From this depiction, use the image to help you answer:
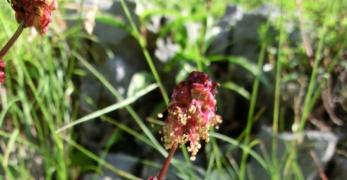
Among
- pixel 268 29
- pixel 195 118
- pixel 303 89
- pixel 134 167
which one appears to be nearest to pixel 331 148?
pixel 303 89

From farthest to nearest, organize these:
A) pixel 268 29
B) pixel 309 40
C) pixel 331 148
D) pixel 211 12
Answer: pixel 211 12, pixel 268 29, pixel 309 40, pixel 331 148

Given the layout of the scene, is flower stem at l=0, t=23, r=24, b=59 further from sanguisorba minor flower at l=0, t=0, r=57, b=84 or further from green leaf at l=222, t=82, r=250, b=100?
green leaf at l=222, t=82, r=250, b=100

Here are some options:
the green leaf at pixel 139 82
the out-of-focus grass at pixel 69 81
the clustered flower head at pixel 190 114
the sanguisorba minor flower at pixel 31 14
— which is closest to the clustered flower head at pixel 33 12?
the sanguisorba minor flower at pixel 31 14

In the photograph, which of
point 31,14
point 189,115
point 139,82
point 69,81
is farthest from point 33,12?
point 139,82

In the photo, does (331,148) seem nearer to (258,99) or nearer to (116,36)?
(258,99)

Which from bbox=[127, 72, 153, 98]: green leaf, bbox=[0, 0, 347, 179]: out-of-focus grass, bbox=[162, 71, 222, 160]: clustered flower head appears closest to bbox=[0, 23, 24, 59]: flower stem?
bbox=[162, 71, 222, 160]: clustered flower head

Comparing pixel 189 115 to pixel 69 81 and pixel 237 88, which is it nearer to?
pixel 69 81

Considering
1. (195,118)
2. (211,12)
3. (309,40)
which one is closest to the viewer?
(195,118)
